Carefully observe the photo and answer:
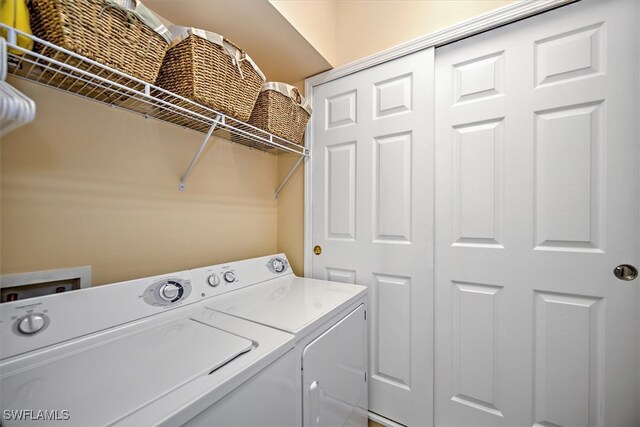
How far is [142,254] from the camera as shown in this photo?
123cm

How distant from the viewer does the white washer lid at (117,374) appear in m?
0.58

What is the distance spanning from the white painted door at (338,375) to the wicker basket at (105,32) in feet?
3.92

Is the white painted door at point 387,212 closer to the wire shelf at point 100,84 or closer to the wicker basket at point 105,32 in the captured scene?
the wire shelf at point 100,84

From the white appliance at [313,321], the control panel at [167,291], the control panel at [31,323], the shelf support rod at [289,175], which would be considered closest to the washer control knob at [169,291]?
the control panel at [167,291]

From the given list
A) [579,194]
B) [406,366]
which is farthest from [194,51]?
[406,366]

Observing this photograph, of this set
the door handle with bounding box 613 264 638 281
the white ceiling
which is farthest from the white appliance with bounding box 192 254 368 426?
the white ceiling

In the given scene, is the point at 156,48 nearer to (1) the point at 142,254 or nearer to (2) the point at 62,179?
(2) the point at 62,179

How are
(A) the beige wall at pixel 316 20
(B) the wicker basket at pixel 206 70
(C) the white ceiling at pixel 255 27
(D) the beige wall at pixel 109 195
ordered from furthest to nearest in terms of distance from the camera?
(A) the beige wall at pixel 316 20
(C) the white ceiling at pixel 255 27
(B) the wicker basket at pixel 206 70
(D) the beige wall at pixel 109 195

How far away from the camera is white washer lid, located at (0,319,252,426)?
58 centimetres

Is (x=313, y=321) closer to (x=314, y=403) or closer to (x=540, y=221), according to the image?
(x=314, y=403)

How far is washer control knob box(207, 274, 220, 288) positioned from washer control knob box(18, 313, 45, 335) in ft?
1.91

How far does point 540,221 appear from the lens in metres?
1.27

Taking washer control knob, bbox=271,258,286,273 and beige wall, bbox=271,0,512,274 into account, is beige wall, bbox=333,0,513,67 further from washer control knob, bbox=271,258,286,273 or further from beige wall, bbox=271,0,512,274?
washer control knob, bbox=271,258,286,273

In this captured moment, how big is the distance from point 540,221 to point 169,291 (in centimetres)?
173
